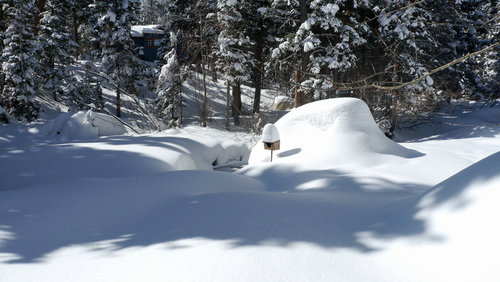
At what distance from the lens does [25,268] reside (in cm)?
253

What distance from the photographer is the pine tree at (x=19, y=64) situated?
18594 mm

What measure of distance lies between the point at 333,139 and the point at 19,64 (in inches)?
802

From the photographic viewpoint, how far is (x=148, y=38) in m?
36.8

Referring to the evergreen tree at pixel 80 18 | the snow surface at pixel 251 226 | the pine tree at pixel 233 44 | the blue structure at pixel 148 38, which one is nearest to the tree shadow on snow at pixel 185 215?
the snow surface at pixel 251 226

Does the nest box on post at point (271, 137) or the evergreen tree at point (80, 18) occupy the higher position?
the evergreen tree at point (80, 18)

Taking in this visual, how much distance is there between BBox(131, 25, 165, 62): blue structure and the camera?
A: 119ft

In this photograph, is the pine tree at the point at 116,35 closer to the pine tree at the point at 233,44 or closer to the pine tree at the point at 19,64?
the pine tree at the point at 19,64

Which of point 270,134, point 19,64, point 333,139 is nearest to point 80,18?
point 19,64

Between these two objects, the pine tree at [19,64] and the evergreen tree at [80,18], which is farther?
the evergreen tree at [80,18]

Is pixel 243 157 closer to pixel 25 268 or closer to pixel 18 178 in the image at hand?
pixel 18 178

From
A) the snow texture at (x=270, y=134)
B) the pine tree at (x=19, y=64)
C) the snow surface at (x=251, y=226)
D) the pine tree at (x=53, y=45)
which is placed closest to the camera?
the snow surface at (x=251, y=226)

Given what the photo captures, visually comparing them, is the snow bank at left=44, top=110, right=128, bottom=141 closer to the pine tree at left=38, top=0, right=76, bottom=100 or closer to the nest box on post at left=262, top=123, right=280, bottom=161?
the nest box on post at left=262, top=123, right=280, bottom=161

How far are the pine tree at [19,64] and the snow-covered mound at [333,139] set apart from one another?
17672 millimetres

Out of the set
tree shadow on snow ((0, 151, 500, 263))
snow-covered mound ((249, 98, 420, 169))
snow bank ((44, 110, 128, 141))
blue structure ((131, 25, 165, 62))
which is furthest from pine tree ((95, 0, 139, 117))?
tree shadow on snow ((0, 151, 500, 263))
